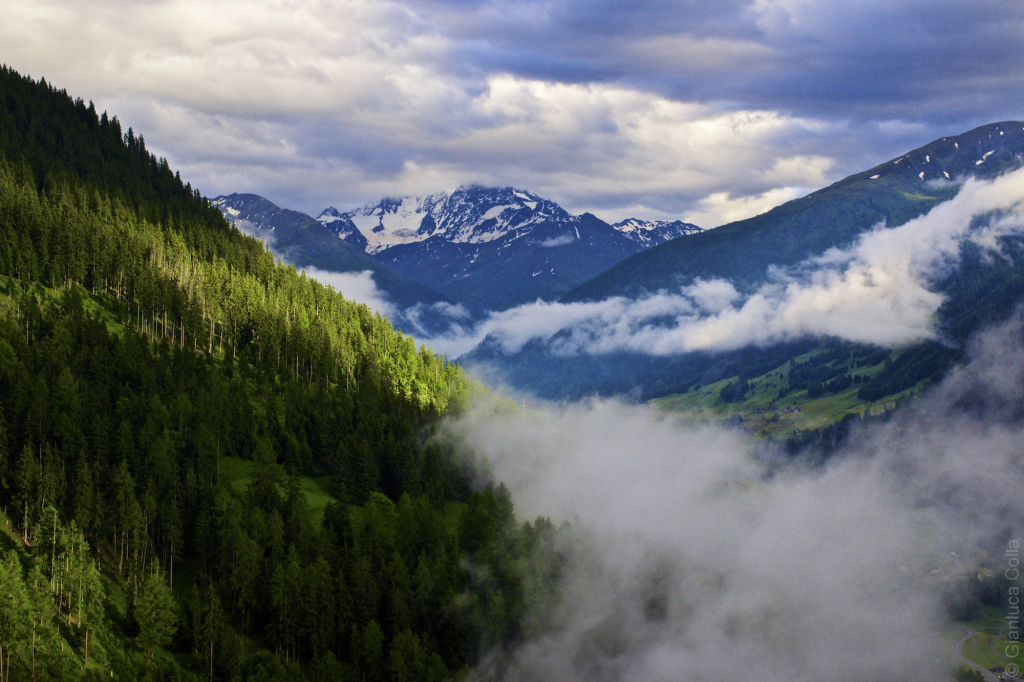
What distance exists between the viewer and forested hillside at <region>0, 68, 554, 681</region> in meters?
93.9

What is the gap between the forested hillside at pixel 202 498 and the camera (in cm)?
9388

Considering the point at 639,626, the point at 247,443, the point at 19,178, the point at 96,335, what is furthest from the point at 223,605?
the point at 19,178

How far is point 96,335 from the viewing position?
5266 inches

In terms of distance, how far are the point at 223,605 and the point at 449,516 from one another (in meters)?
46.4

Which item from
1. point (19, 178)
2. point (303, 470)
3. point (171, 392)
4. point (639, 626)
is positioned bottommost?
point (639, 626)

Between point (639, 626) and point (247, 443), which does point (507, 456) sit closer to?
point (639, 626)

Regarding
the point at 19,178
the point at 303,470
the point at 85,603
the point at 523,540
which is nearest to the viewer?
the point at 85,603

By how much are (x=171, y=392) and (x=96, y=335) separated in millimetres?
15682

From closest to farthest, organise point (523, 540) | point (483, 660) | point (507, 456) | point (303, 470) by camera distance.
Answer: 1. point (483, 660)
2. point (523, 540)
3. point (303, 470)
4. point (507, 456)

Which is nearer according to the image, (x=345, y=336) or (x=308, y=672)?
(x=308, y=672)

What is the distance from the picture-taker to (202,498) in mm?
110812

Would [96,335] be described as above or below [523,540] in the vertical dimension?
above

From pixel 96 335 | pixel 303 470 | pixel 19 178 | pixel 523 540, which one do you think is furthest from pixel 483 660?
pixel 19 178

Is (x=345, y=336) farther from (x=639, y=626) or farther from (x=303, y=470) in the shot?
(x=639, y=626)
